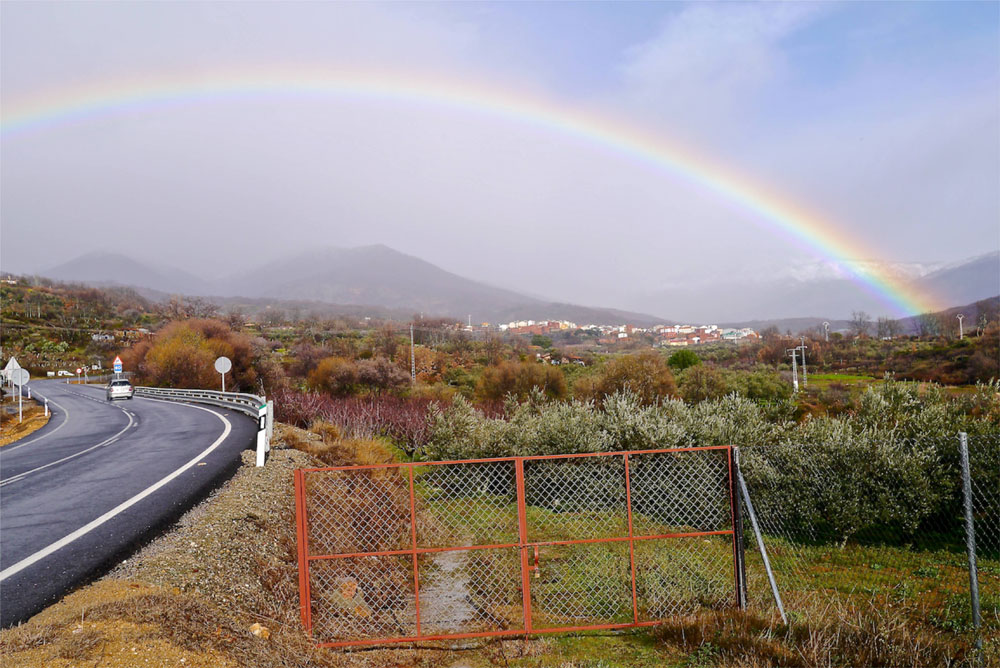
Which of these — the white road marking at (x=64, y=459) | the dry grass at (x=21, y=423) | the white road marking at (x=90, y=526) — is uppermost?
the white road marking at (x=90, y=526)

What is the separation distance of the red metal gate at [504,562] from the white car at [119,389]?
119ft

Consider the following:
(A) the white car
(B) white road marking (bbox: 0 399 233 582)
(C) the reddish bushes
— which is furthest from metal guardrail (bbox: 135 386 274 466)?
(B) white road marking (bbox: 0 399 233 582)

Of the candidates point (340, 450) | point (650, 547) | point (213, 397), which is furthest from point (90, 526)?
point (213, 397)

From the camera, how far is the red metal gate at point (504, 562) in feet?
20.5

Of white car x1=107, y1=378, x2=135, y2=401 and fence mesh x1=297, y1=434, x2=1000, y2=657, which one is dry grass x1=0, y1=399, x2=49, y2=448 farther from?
fence mesh x1=297, y1=434, x2=1000, y2=657

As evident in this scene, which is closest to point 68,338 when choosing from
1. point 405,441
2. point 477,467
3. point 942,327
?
point 405,441

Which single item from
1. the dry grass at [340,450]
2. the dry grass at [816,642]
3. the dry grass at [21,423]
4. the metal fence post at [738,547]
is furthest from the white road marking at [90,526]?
the dry grass at [21,423]

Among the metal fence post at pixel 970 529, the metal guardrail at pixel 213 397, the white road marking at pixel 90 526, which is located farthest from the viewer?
the metal guardrail at pixel 213 397

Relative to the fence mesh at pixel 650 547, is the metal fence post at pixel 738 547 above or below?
above

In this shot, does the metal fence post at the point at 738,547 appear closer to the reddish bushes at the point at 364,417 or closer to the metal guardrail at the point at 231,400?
the metal guardrail at the point at 231,400

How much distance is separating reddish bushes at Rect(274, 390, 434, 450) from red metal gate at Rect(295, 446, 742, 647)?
1104 centimetres

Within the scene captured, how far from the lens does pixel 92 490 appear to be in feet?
40.9

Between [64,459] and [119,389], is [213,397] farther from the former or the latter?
[64,459]

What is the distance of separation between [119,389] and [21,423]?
12.7m
